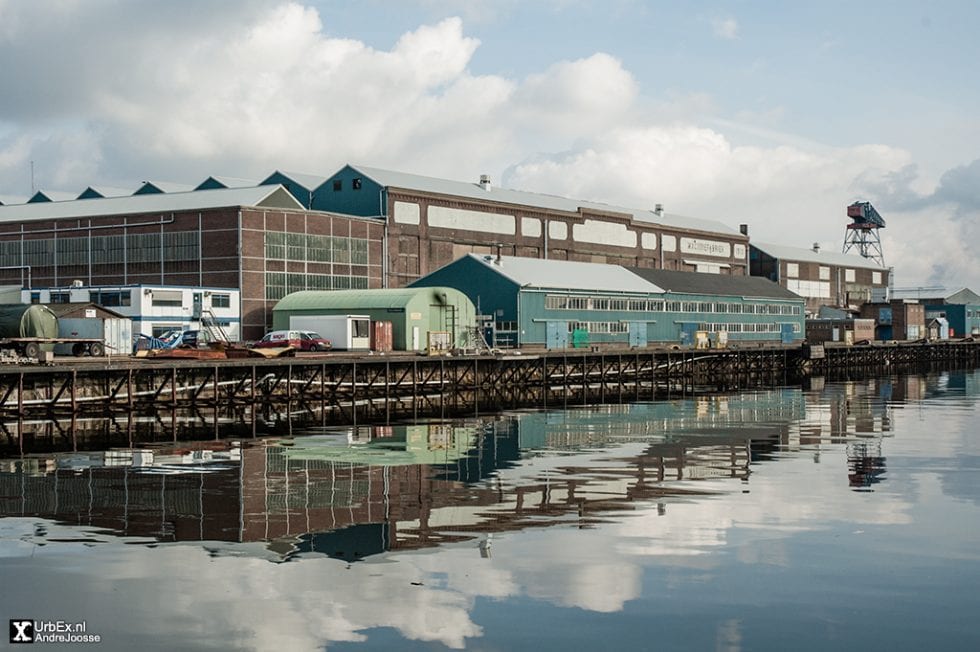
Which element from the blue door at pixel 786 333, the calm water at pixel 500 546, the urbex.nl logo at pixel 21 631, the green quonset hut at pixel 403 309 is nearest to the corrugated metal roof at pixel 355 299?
the green quonset hut at pixel 403 309

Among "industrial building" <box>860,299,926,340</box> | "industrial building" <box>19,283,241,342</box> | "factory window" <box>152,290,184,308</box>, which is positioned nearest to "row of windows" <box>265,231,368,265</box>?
"industrial building" <box>19,283,241,342</box>

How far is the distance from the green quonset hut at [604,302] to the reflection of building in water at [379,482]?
43828 millimetres

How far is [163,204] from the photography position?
102 m

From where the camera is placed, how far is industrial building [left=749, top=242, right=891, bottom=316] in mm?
174500

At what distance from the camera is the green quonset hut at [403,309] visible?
8900 cm

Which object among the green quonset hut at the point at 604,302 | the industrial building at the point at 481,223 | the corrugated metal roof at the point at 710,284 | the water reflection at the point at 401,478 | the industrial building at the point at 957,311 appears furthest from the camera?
the industrial building at the point at 957,311

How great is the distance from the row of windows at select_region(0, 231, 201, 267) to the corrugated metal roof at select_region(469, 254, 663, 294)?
80.7 ft

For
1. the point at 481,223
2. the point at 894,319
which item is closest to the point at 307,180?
the point at 481,223

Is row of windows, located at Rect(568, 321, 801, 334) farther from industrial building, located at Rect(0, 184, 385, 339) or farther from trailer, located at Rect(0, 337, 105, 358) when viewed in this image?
trailer, located at Rect(0, 337, 105, 358)

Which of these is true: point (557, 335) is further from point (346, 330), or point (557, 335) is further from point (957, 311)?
point (957, 311)

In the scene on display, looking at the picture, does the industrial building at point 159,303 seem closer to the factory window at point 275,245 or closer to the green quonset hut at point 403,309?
the green quonset hut at point 403,309

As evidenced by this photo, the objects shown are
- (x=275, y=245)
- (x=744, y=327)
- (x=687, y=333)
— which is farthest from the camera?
(x=744, y=327)

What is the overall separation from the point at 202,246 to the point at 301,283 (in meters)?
8.83

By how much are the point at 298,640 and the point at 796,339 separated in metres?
125
